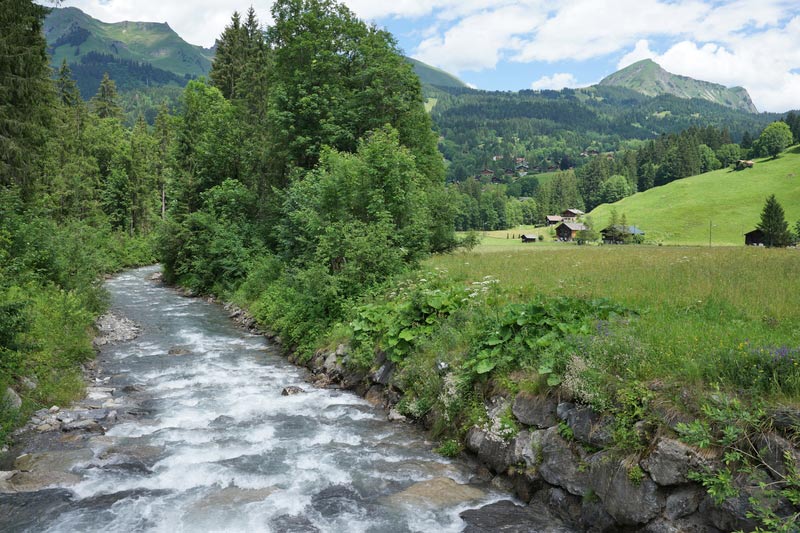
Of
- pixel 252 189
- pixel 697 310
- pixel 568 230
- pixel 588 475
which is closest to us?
pixel 588 475

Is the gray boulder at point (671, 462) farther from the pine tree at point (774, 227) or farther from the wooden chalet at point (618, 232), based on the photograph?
the wooden chalet at point (618, 232)

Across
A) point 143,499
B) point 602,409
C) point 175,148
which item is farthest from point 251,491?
point 175,148

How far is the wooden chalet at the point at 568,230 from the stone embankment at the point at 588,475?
119029 millimetres

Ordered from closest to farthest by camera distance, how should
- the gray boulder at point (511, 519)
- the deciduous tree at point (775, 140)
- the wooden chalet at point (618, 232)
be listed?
1. the gray boulder at point (511, 519)
2. the wooden chalet at point (618, 232)
3. the deciduous tree at point (775, 140)

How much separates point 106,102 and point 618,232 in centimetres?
9340

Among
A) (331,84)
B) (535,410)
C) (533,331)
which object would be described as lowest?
(535,410)

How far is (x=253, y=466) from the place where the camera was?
10141 mm

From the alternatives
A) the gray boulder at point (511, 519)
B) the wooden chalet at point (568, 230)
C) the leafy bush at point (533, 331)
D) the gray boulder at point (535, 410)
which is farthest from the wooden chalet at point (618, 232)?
the gray boulder at point (511, 519)

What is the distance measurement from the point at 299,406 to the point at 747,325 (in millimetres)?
10467

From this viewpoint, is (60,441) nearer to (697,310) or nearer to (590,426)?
(590,426)

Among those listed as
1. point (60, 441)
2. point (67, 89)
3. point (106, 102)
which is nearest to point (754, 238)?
point (60, 441)

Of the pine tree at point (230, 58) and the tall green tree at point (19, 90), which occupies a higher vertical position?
the pine tree at point (230, 58)

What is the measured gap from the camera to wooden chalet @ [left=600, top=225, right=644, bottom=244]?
325 ft

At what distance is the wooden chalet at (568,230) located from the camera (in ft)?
405
